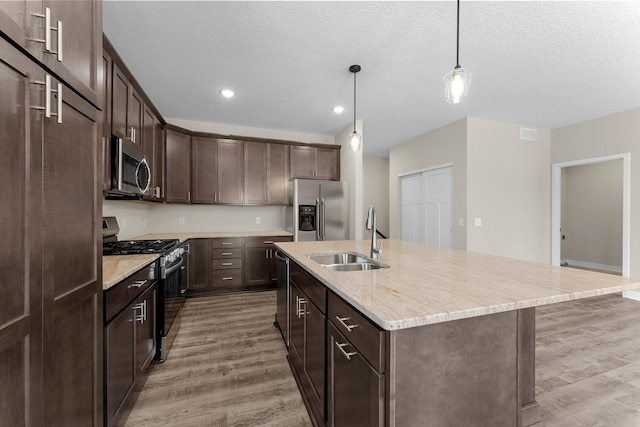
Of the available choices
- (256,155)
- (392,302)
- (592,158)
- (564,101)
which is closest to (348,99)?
(256,155)

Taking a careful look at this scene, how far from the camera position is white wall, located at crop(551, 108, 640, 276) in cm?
379

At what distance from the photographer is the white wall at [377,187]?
6.94 m

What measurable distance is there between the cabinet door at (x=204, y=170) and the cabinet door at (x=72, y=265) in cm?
305

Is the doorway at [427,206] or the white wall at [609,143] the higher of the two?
the white wall at [609,143]

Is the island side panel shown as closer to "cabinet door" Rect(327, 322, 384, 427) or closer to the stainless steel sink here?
"cabinet door" Rect(327, 322, 384, 427)

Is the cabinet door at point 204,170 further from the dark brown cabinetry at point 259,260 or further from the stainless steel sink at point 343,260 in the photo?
the stainless steel sink at point 343,260

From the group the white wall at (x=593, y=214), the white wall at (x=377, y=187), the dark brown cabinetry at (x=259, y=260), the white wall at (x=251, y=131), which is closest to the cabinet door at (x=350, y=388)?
the dark brown cabinetry at (x=259, y=260)

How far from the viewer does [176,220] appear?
436cm

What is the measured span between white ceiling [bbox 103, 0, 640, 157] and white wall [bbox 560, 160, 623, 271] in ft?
9.74

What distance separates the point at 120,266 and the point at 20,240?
0.93 m

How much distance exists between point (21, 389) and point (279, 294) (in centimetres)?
189

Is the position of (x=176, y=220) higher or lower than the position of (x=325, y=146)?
lower

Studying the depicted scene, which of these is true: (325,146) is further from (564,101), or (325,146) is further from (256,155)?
(564,101)

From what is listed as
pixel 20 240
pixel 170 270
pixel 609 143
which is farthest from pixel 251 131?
pixel 609 143
